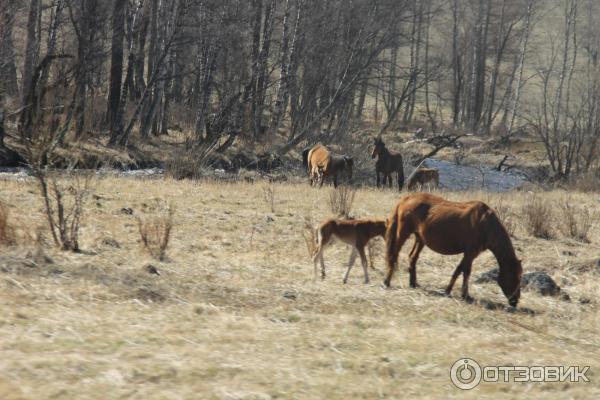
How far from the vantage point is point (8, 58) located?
24922mm

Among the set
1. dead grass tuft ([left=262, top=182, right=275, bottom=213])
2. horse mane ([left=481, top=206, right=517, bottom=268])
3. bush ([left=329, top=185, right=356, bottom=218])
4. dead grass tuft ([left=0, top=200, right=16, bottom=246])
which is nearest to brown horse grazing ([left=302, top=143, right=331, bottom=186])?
dead grass tuft ([left=262, top=182, right=275, bottom=213])

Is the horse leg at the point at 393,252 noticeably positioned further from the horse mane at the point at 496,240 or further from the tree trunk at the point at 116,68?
the tree trunk at the point at 116,68

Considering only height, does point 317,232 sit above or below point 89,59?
below

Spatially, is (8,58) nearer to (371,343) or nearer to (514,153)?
(371,343)

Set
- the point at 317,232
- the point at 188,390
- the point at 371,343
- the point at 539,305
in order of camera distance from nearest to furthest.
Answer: the point at 188,390
the point at 371,343
the point at 539,305
the point at 317,232

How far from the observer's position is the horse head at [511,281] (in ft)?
33.9

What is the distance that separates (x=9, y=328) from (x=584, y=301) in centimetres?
750

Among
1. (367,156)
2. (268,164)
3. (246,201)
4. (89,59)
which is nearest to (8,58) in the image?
(89,59)

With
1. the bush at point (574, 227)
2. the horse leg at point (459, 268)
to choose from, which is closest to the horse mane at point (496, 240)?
the horse leg at point (459, 268)

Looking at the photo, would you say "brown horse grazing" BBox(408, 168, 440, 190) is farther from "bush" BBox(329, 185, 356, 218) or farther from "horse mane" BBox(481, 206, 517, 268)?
"horse mane" BBox(481, 206, 517, 268)

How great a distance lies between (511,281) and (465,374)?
370 cm

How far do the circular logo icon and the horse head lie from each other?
316cm

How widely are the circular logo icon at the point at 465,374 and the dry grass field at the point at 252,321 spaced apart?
3.0 inches

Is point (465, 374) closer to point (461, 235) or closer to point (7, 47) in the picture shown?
point (461, 235)
